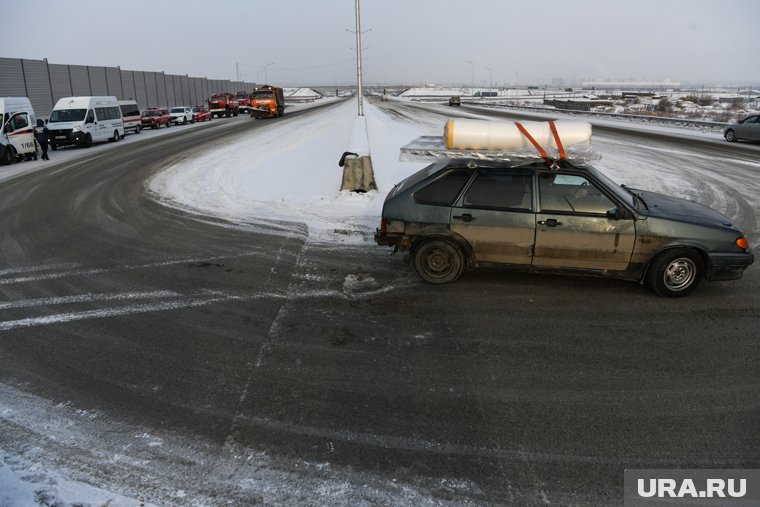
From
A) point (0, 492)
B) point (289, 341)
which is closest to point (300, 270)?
point (289, 341)

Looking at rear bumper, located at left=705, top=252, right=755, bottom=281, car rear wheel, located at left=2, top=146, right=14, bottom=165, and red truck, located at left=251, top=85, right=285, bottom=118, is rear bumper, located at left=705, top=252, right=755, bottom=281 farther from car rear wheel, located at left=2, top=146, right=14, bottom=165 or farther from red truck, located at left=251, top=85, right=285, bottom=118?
red truck, located at left=251, top=85, right=285, bottom=118

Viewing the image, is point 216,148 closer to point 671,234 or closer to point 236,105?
point 671,234

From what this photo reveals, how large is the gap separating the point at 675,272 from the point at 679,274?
51 millimetres

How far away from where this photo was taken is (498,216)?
6254 mm

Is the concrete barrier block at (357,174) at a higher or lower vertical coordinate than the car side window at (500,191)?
lower

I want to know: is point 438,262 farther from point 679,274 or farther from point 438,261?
point 679,274

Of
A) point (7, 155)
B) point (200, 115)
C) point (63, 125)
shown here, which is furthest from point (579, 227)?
point (200, 115)

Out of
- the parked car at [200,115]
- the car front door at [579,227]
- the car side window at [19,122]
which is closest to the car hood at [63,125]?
the car side window at [19,122]

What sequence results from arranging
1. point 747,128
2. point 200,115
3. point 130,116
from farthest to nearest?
1. point 200,115
2. point 130,116
3. point 747,128

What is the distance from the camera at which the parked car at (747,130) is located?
22.9 metres

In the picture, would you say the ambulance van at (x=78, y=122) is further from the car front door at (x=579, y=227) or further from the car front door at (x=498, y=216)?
the car front door at (x=579, y=227)

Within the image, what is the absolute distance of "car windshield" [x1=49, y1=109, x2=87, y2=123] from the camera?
25234 mm

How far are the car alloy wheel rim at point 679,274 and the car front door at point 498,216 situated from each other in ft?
5.26

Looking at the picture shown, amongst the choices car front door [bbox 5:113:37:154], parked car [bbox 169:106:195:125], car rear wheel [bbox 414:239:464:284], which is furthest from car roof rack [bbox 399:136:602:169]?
parked car [bbox 169:106:195:125]
